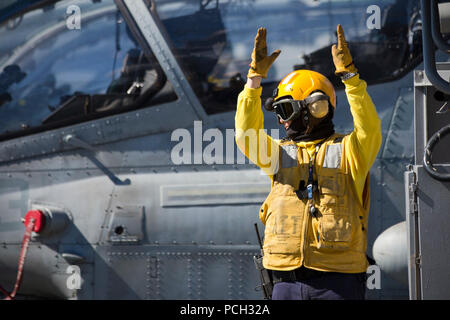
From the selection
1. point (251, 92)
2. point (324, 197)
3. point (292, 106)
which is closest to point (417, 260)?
point (324, 197)

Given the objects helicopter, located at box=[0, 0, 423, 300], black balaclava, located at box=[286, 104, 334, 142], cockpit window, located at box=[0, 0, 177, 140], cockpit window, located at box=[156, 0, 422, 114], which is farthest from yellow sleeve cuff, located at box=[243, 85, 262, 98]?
cockpit window, located at box=[0, 0, 177, 140]

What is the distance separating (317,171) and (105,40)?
268 centimetres

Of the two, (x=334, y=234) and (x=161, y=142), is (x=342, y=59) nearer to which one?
(x=334, y=234)

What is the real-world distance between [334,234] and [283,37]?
226cm

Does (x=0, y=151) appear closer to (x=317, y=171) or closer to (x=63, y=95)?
(x=63, y=95)

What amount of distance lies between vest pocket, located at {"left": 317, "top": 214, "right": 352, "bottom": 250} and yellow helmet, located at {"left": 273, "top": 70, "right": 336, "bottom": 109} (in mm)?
682

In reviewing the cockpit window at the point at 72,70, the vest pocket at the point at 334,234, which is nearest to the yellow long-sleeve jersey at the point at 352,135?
the vest pocket at the point at 334,234

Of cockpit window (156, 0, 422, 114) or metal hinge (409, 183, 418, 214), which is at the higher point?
cockpit window (156, 0, 422, 114)

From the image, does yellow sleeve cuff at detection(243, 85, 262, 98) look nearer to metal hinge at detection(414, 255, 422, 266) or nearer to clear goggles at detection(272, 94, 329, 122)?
clear goggles at detection(272, 94, 329, 122)

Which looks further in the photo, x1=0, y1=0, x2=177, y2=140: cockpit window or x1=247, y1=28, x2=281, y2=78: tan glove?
x1=0, y1=0, x2=177, y2=140: cockpit window

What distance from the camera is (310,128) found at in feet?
10.5

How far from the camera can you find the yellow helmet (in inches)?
128

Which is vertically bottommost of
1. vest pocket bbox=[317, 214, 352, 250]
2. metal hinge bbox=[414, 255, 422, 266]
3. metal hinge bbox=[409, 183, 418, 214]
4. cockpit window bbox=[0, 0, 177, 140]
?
metal hinge bbox=[414, 255, 422, 266]
